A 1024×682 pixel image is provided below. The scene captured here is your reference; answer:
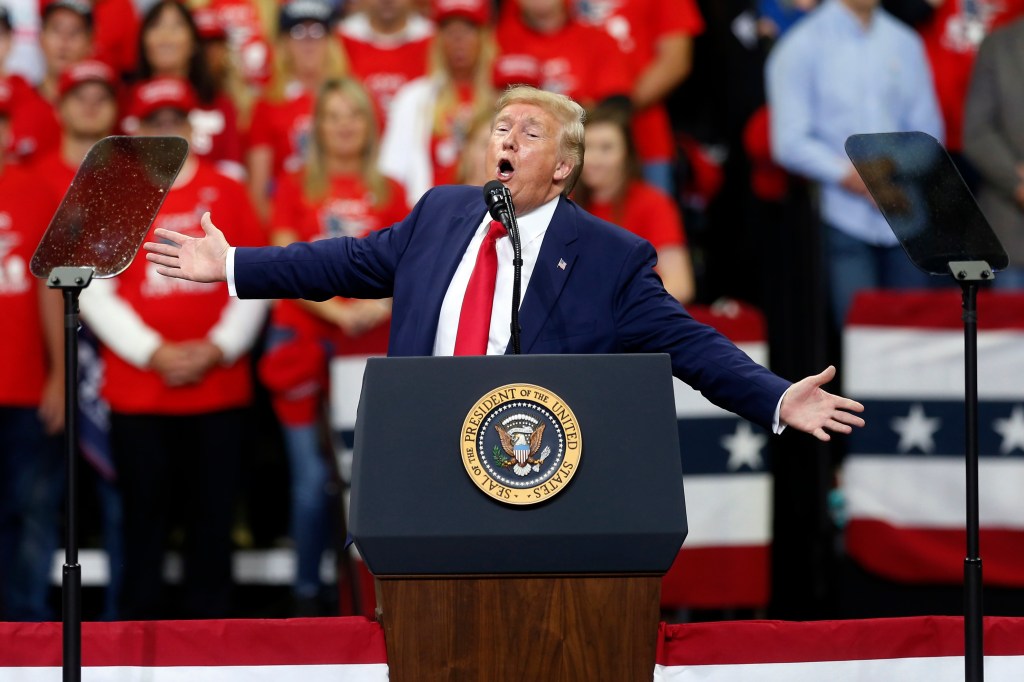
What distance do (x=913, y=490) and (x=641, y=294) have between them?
8.24 feet

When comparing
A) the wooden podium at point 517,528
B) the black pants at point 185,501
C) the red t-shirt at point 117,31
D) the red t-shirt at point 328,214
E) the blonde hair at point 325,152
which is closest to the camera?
the wooden podium at point 517,528

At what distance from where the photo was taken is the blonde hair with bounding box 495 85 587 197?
339 centimetres

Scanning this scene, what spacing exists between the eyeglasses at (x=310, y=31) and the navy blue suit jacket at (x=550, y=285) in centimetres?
334

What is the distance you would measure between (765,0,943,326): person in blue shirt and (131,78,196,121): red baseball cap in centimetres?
239

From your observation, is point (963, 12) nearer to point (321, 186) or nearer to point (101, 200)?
point (321, 186)

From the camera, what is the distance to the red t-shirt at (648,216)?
19.1ft

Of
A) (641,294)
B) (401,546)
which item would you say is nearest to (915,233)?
(641,294)

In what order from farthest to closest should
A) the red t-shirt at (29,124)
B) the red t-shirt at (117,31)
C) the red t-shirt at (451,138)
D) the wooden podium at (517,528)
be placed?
the red t-shirt at (117,31)
the red t-shirt at (29,124)
the red t-shirt at (451,138)
the wooden podium at (517,528)

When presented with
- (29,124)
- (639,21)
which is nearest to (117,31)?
(29,124)

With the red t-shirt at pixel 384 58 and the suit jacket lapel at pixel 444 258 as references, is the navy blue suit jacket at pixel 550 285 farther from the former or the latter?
the red t-shirt at pixel 384 58

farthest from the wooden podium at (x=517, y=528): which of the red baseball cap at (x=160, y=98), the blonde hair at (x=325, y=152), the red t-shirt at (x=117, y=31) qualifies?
the red t-shirt at (x=117, y=31)

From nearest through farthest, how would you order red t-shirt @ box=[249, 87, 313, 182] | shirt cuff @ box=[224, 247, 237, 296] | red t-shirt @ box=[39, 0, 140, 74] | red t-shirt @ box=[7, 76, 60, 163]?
shirt cuff @ box=[224, 247, 237, 296] < red t-shirt @ box=[7, 76, 60, 163] < red t-shirt @ box=[249, 87, 313, 182] < red t-shirt @ box=[39, 0, 140, 74]

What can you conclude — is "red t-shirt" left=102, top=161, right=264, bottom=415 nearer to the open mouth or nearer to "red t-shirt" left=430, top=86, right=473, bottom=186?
"red t-shirt" left=430, top=86, right=473, bottom=186

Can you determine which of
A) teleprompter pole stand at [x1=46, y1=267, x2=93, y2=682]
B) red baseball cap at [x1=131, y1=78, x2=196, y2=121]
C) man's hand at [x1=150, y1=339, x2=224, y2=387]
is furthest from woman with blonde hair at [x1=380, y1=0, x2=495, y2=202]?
teleprompter pole stand at [x1=46, y1=267, x2=93, y2=682]
